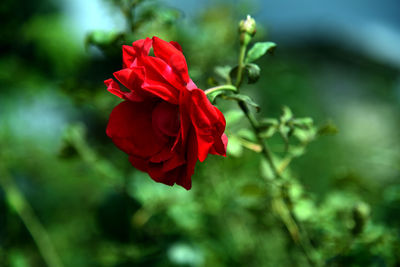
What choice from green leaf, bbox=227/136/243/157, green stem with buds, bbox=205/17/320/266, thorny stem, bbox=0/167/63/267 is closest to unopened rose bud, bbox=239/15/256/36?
green stem with buds, bbox=205/17/320/266

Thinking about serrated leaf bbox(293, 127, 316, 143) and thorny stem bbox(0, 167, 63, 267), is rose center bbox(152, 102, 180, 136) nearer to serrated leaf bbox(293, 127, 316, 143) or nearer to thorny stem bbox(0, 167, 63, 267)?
serrated leaf bbox(293, 127, 316, 143)

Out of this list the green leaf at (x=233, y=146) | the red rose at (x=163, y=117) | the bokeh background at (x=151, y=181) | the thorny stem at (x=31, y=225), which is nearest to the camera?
the red rose at (x=163, y=117)

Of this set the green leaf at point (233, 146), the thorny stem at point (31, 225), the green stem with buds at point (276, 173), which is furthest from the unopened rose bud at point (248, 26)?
the thorny stem at point (31, 225)

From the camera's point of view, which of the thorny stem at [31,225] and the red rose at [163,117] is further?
the thorny stem at [31,225]

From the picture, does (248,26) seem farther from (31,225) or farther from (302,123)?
(31,225)

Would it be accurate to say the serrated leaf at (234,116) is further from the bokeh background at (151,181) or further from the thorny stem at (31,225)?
the thorny stem at (31,225)

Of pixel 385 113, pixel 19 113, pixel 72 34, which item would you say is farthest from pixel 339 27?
pixel 19 113
